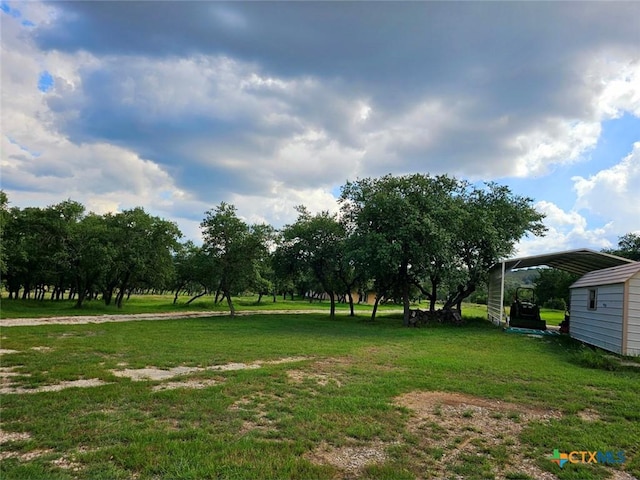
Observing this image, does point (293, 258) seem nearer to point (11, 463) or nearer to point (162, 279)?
point (162, 279)

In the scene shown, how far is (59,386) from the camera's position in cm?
653

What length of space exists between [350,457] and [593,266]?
17583mm

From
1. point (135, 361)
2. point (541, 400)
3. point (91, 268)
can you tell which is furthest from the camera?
point (91, 268)

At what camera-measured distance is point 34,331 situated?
46.2 ft

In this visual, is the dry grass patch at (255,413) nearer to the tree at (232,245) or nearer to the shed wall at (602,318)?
the shed wall at (602,318)

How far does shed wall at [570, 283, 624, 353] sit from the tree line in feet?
19.5

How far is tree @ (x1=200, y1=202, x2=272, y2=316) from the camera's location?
24.2 meters

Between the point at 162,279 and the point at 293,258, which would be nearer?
the point at 293,258

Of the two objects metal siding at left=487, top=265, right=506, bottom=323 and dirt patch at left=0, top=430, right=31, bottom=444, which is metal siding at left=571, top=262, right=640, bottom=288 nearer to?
metal siding at left=487, top=265, right=506, bottom=323

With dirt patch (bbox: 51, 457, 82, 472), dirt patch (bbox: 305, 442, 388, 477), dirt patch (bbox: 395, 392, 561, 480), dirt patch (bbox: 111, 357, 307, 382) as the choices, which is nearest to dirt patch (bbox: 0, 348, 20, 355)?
dirt patch (bbox: 111, 357, 307, 382)

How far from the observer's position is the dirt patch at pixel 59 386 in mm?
6199

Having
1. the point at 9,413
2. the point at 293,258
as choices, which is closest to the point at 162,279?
the point at 293,258

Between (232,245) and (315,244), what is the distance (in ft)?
18.2

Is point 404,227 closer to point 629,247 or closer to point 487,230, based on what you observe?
point 487,230
